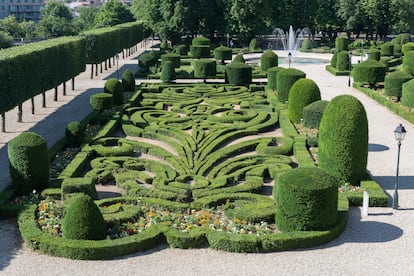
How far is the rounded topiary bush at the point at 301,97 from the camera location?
26188 mm

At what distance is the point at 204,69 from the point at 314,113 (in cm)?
1912

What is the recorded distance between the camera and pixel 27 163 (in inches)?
680

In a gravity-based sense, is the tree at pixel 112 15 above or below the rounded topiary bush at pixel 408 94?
above

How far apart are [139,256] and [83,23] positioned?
372ft

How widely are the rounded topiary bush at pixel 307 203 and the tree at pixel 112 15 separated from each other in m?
83.4

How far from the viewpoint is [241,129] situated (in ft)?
83.2

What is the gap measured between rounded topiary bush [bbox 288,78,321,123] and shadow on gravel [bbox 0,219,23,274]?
14.9 meters

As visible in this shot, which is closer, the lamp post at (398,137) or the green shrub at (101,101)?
the lamp post at (398,137)

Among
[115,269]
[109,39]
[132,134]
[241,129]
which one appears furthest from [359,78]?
[115,269]

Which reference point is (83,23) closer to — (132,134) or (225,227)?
(132,134)

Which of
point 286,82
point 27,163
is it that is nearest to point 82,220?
point 27,163

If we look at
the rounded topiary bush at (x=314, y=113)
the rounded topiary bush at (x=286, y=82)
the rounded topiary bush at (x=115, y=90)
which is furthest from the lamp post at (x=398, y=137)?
the rounded topiary bush at (x=115, y=90)

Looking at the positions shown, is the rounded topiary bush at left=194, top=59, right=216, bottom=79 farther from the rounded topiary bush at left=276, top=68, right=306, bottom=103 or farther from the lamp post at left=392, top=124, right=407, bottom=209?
the lamp post at left=392, top=124, right=407, bottom=209

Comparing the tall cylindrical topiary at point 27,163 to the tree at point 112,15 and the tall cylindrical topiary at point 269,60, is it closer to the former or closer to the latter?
the tall cylindrical topiary at point 269,60
